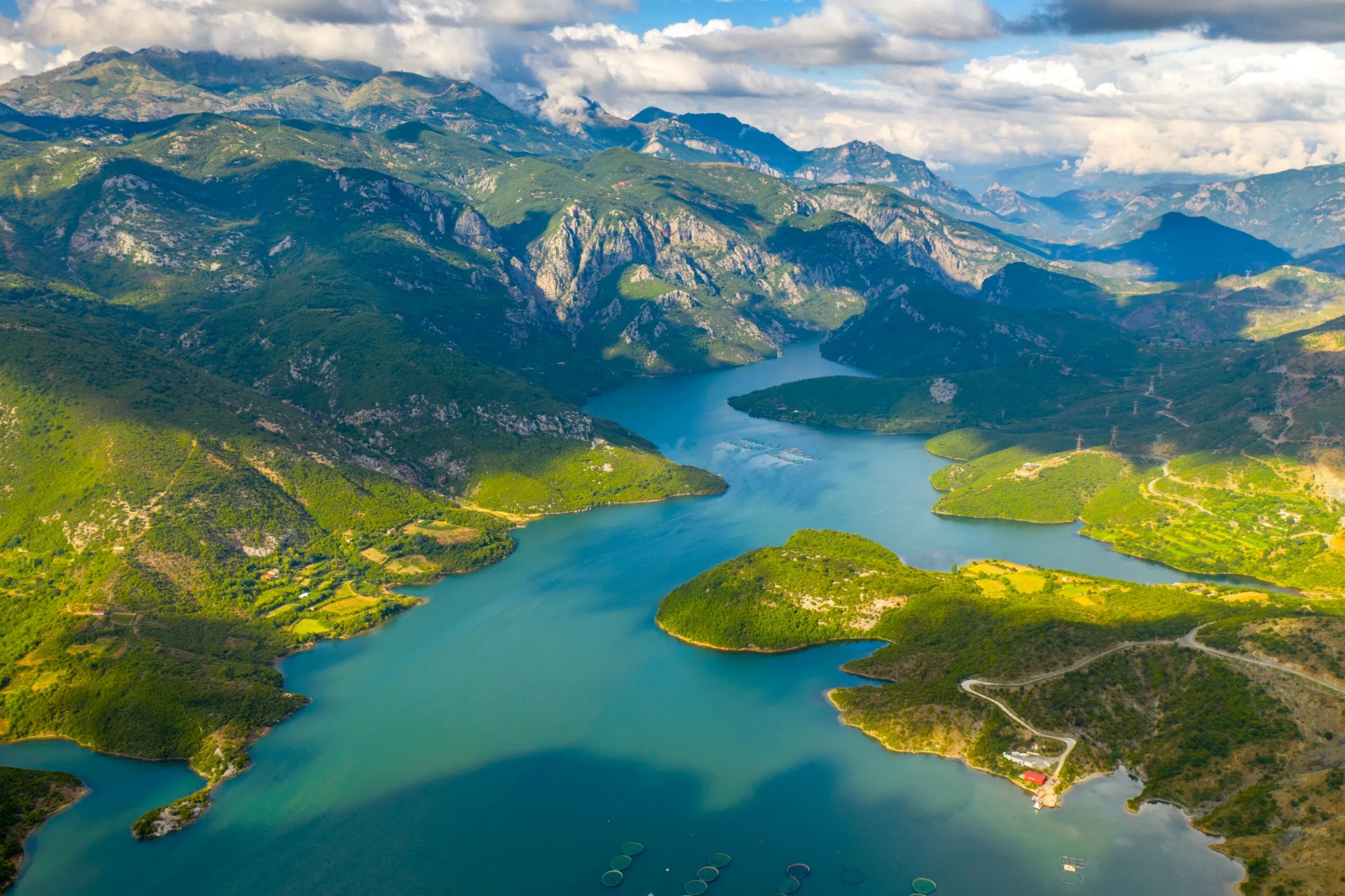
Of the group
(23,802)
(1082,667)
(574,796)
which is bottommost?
(574,796)

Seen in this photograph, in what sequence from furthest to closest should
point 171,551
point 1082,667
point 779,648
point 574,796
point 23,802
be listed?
point 171,551
point 779,648
point 1082,667
point 574,796
point 23,802

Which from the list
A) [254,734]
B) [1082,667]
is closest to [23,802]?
[254,734]

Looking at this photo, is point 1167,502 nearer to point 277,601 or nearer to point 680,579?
point 680,579

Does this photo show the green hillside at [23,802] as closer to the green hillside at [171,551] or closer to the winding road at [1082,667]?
the green hillside at [171,551]

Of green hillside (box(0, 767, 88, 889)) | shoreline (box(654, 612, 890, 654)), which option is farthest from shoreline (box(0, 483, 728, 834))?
shoreline (box(654, 612, 890, 654))

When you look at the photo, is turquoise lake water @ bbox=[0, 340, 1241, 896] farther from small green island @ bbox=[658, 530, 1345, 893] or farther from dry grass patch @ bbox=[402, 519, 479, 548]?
dry grass patch @ bbox=[402, 519, 479, 548]

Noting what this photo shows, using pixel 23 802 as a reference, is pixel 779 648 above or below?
below

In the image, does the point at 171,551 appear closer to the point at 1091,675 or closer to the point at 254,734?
A: the point at 254,734

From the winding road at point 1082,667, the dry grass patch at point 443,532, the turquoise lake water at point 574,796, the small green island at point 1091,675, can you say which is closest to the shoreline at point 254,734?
the turquoise lake water at point 574,796
